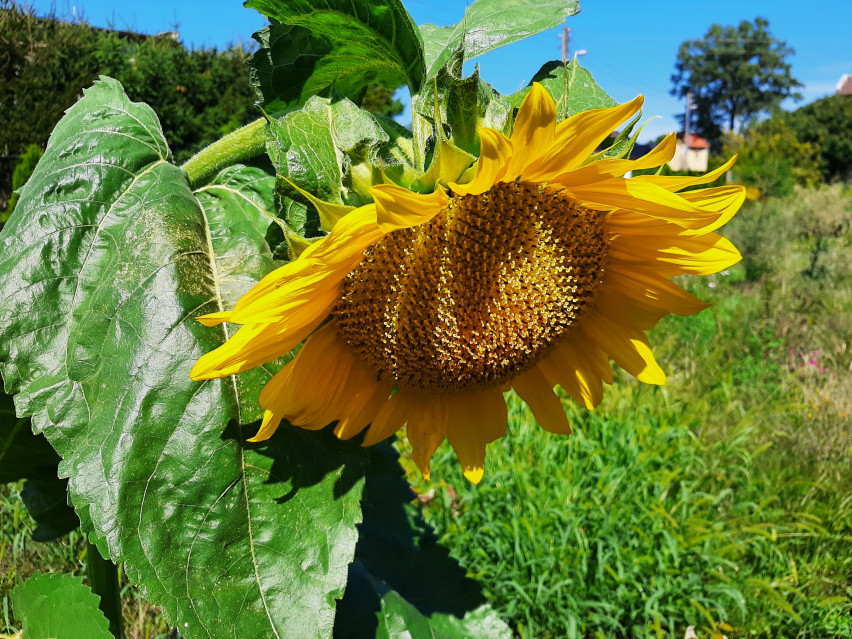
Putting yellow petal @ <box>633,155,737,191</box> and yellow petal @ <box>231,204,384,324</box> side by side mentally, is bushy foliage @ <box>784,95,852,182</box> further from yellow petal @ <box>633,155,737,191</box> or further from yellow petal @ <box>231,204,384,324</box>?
yellow petal @ <box>231,204,384,324</box>

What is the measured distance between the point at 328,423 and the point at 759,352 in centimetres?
739

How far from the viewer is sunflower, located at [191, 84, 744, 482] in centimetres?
67

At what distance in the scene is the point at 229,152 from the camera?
859 millimetres

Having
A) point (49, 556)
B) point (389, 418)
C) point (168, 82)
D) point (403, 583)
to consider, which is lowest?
point (49, 556)

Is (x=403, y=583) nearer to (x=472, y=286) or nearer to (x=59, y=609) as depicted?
(x=59, y=609)

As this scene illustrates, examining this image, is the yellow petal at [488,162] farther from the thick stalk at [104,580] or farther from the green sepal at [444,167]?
the thick stalk at [104,580]

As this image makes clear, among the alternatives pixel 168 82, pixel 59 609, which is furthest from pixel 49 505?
pixel 168 82

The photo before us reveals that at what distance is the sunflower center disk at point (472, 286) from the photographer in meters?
0.77

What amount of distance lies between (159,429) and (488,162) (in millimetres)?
402

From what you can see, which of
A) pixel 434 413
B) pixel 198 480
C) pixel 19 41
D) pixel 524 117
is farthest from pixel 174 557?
pixel 19 41

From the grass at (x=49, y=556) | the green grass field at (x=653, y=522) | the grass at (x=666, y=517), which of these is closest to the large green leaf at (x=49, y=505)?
the green grass field at (x=653, y=522)

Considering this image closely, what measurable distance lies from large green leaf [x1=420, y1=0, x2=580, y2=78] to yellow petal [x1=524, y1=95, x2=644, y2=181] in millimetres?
188

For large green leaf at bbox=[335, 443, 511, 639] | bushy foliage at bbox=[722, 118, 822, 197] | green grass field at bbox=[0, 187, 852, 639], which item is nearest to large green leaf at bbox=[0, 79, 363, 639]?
large green leaf at bbox=[335, 443, 511, 639]

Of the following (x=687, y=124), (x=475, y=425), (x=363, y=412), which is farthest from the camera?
(x=687, y=124)
